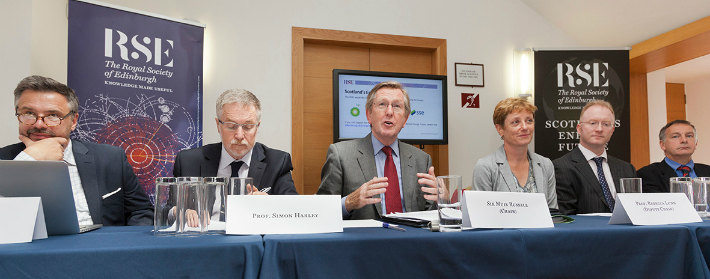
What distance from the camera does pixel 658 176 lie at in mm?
3012

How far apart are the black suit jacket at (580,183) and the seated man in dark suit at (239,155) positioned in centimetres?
145

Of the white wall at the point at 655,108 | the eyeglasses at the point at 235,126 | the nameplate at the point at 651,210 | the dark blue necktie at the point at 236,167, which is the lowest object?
the nameplate at the point at 651,210

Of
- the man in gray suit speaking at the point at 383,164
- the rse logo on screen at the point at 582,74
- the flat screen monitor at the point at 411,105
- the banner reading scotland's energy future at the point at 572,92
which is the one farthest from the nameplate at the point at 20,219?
the rse logo on screen at the point at 582,74

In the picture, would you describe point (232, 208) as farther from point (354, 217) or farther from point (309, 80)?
point (309, 80)

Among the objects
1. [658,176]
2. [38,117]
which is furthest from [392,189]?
[658,176]

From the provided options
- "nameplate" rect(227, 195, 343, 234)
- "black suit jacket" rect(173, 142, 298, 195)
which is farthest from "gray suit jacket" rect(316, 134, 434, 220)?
"nameplate" rect(227, 195, 343, 234)

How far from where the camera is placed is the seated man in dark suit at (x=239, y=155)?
6.33 ft

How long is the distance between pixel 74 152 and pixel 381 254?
1494mm

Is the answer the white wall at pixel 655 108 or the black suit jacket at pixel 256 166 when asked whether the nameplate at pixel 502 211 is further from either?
the white wall at pixel 655 108

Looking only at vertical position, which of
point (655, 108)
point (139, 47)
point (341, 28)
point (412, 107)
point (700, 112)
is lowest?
point (412, 107)

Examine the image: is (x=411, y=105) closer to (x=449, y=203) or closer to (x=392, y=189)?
(x=392, y=189)

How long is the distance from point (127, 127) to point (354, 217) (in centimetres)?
171

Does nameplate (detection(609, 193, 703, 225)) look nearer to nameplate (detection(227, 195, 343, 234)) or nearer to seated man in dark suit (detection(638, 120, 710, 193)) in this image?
nameplate (detection(227, 195, 343, 234))

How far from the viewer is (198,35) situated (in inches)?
120
